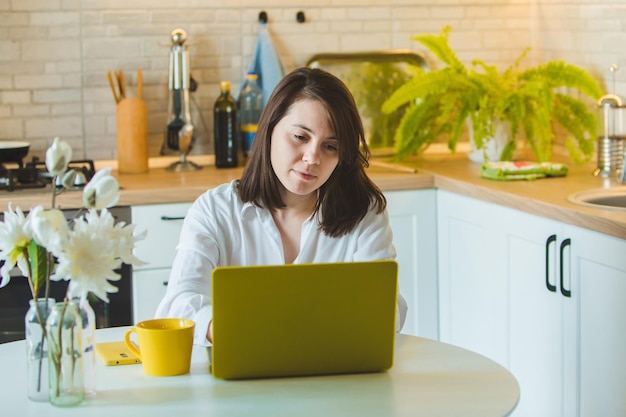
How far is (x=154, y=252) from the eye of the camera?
327 cm

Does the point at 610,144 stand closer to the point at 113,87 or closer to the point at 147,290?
the point at 147,290

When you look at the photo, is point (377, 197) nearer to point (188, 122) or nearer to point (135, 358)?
point (135, 358)

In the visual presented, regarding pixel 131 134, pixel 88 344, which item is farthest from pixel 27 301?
pixel 88 344

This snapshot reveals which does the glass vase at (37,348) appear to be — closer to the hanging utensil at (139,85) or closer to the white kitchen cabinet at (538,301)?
the white kitchen cabinet at (538,301)

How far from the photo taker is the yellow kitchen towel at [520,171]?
129 inches

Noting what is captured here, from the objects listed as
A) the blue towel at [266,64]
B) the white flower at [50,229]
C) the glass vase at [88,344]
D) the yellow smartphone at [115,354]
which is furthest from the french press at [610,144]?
the white flower at [50,229]

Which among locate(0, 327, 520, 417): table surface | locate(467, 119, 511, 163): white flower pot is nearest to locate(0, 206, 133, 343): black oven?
locate(467, 119, 511, 163): white flower pot

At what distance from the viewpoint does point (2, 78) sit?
367 centimetres

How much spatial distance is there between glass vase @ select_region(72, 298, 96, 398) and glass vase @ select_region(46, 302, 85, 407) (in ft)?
0.03

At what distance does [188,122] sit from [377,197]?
5.31ft

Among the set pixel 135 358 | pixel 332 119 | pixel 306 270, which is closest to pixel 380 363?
pixel 306 270

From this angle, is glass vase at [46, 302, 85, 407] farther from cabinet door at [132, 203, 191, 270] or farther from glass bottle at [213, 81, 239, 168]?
glass bottle at [213, 81, 239, 168]

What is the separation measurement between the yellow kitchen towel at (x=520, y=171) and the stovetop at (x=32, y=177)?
1.34 m

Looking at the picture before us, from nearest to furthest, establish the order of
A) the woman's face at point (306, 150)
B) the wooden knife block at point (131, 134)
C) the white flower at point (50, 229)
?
the white flower at point (50, 229) < the woman's face at point (306, 150) < the wooden knife block at point (131, 134)
